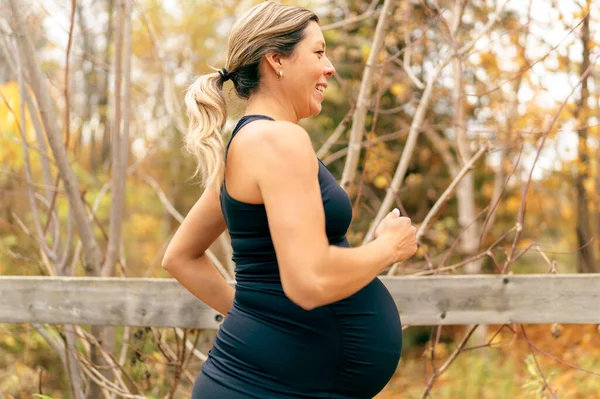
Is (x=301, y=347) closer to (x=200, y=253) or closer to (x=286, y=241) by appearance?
(x=286, y=241)

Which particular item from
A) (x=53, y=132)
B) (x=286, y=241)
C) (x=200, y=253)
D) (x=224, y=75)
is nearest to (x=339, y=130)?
(x=53, y=132)

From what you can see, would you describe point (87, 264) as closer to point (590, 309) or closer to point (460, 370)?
point (590, 309)

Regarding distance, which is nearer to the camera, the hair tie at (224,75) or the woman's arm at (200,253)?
the hair tie at (224,75)

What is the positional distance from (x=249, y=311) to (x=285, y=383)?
19 centimetres

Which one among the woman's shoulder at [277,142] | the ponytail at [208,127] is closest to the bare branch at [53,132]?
the ponytail at [208,127]

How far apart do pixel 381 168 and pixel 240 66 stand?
1505 mm

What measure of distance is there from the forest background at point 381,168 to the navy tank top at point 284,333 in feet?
1.40

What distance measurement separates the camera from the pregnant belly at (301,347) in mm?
1559

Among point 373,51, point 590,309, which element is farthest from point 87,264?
point 590,309

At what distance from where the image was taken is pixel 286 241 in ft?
4.62

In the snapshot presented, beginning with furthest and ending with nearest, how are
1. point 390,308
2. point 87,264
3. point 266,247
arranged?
point 87,264
point 390,308
point 266,247

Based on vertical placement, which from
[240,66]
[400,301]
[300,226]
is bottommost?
[400,301]

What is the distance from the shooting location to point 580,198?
8.78m

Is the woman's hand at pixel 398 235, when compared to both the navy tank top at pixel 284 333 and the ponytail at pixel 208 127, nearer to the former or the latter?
the navy tank top at pixel 284 333
